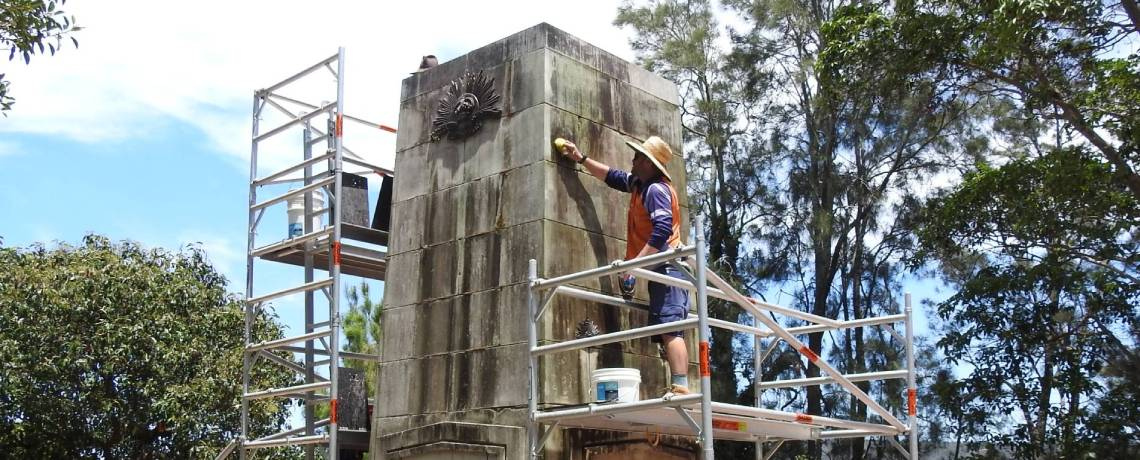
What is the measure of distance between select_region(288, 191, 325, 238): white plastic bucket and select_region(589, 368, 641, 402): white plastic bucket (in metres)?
4.55

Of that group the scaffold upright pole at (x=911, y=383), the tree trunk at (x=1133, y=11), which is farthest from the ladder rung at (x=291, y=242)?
the tree trunk at (x=1133, y=11)

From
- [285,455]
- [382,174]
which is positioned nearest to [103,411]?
[285,455]

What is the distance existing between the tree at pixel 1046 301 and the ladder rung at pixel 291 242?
33.8ft

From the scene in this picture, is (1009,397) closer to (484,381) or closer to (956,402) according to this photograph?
(956,402)

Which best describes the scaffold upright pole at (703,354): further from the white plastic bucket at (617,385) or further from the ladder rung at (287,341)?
the ladder rung at (287,341)

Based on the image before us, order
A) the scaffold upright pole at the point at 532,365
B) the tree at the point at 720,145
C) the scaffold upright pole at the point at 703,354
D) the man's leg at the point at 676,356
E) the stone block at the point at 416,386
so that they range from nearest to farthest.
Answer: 1. the scaffold upright pole at the point at 703,354
2. the scaffold upright pole at the point at 532,365
3. the man's leg at the point at 676,356
4. the stone block at the point at 416,386
5. the tree at the point at 720,145

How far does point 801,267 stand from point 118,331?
1467cm

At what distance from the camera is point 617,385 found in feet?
25.2

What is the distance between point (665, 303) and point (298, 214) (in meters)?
4.42

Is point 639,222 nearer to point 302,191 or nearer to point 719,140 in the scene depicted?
point 302,191

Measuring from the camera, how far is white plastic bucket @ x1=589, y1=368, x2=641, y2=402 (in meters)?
7.69

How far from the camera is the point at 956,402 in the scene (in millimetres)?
20000

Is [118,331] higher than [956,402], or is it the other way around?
[118,331]

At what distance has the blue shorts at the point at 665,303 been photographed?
8445 millimetres
